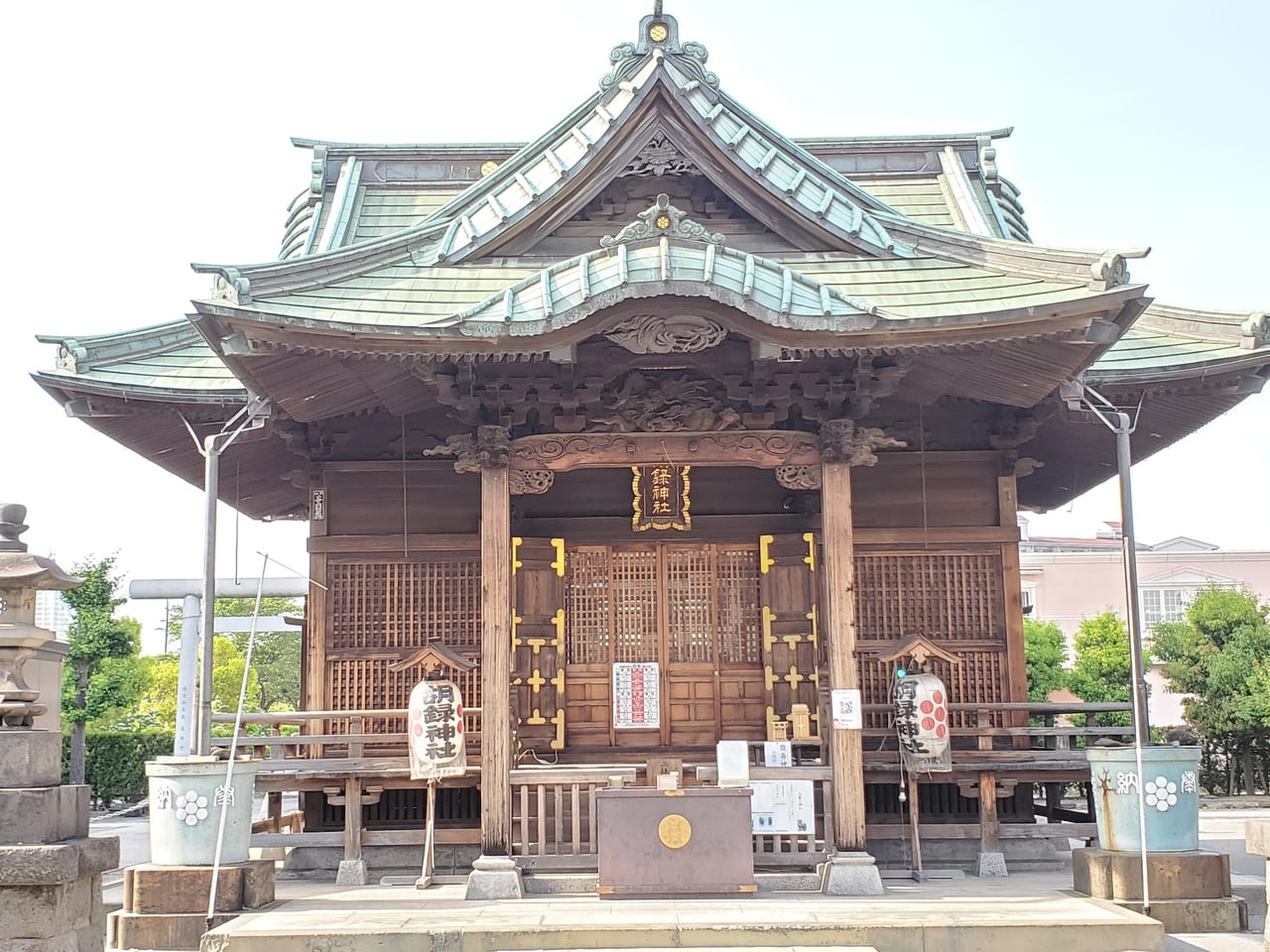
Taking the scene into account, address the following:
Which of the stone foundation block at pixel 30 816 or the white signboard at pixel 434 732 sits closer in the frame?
the stone foundation block at pixel 30 816

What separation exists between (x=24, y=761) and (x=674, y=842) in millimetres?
5556

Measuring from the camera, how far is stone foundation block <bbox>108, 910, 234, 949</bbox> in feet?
33.9

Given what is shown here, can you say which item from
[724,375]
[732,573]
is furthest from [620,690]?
[724,375]

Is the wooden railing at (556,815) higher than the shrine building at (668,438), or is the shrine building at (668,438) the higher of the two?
the shrine building at (668,438)

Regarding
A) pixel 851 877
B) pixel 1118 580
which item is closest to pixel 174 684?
pixel 851 877

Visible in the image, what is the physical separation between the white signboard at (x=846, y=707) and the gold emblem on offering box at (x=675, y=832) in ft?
6.20

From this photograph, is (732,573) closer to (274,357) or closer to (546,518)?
(546,518)

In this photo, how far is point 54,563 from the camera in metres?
8.15

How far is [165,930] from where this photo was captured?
408 inches

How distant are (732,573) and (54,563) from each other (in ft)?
27.5

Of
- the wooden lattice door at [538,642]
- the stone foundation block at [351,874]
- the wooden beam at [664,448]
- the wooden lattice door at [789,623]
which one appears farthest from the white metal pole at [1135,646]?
the stone foundation block at [351,874]

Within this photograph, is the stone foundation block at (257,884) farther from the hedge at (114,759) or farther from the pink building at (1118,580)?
the pink building at (1118,580)

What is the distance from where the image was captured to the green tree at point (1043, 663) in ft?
132

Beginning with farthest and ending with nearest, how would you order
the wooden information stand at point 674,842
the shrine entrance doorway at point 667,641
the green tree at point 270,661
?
the green tree at point 270,661
the shrine entrance doorway at point 667,641
the wooden information stand at point 674,842
